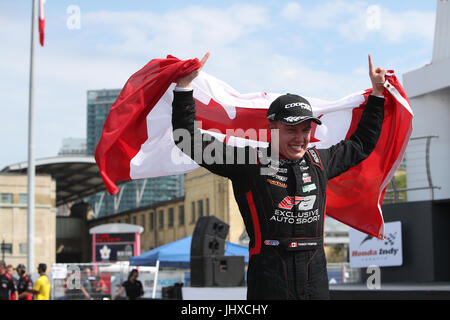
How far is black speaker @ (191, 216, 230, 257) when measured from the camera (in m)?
19.7

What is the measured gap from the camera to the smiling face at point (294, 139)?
375 centimetres

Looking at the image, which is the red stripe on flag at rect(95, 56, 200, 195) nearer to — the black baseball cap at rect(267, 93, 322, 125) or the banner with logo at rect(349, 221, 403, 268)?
the black baseball cap at rect(267, 93, 322, 125)

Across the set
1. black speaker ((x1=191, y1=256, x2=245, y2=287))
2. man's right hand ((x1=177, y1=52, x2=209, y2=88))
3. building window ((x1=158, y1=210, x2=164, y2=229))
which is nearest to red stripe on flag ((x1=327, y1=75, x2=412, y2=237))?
man's right hand ((x1=177, y1=52, x2=209, y2=88))

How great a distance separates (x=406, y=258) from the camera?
14.0 metres

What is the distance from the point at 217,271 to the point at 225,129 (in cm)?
1426

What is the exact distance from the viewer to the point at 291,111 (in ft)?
12.2

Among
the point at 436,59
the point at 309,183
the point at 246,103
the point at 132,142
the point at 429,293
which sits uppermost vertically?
the point at 436,59

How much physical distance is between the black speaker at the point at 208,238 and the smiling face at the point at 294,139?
52.0 feet

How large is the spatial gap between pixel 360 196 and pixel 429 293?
18.2ft

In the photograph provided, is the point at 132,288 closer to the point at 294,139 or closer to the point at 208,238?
the point at 208,238

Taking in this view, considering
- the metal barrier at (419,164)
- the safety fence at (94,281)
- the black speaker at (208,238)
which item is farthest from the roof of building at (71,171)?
the metal barrier at (419,164)
